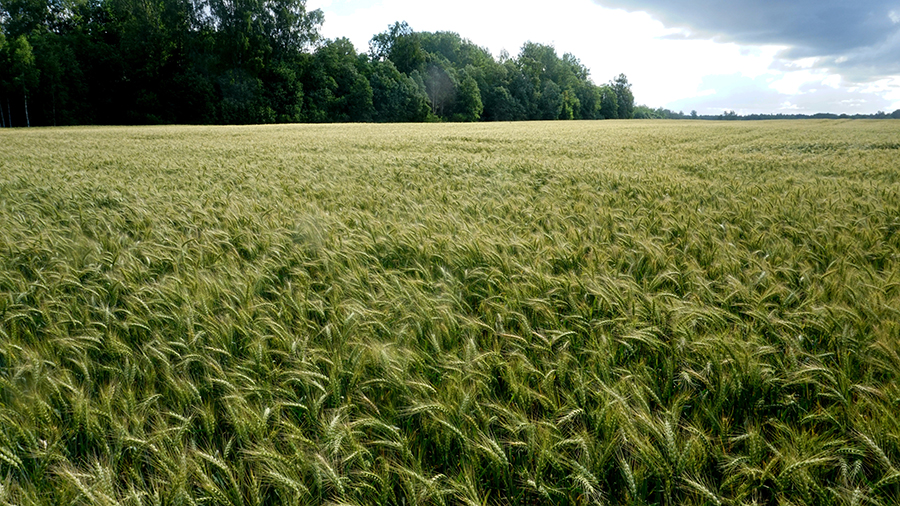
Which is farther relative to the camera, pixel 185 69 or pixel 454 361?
pixel 185 69

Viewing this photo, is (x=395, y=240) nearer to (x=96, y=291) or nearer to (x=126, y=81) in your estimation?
(x=96, y=291)

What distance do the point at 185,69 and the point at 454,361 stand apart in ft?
190

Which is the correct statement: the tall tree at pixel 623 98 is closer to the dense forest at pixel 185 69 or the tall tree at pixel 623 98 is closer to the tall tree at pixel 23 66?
the dense forest at pixel 185 69

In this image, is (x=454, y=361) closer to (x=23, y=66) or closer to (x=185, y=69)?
(x=23, y=66)

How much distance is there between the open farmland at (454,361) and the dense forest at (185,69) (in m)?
49.4

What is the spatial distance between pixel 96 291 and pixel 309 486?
70.6 inches

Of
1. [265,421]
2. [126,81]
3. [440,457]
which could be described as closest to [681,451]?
[440,457]

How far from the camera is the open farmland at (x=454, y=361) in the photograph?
3.79 feet

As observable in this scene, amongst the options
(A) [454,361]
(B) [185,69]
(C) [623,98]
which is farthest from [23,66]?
(C) [623,98]

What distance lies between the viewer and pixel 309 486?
1171mm

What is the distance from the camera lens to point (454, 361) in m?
1.57

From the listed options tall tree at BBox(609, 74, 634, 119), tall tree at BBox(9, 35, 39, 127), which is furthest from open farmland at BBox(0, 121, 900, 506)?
tall tree at BBox(609, 74, 634, 119)

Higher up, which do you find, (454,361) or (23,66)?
(23,66)

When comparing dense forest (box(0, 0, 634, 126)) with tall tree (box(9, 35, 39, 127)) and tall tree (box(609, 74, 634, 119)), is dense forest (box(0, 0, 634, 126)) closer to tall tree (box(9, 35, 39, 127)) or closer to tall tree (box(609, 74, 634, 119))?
tall tree (box(9, 35, 39, 127))
